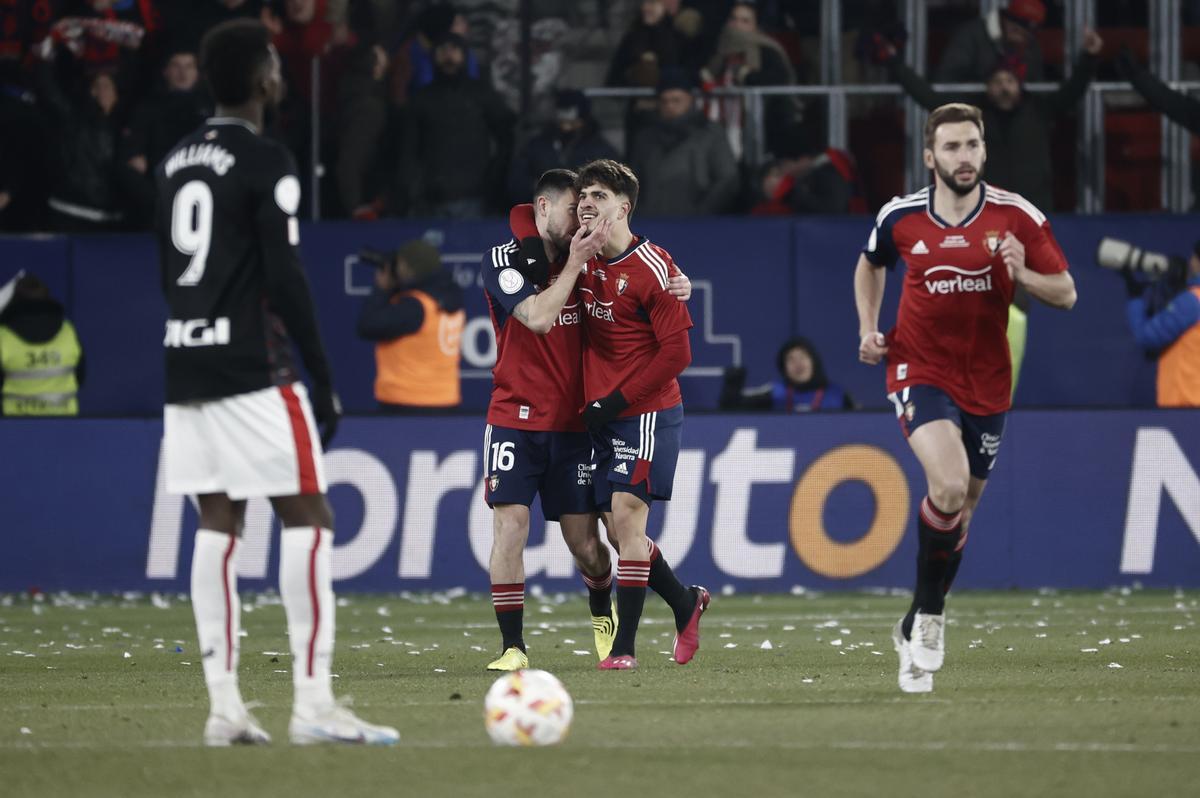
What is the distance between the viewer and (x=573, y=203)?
31.1ft

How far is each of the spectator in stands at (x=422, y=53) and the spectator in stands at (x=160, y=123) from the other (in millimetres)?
1669

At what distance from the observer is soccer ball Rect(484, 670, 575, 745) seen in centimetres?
655

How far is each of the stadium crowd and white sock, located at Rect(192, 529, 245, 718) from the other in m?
10.8

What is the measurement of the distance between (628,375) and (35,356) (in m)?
8.83

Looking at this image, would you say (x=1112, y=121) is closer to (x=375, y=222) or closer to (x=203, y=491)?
(x=375, y=222)

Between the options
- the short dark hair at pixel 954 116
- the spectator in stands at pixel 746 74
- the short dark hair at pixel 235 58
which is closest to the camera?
the short dark hair at pixel 235 58

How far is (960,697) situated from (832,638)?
3.22m

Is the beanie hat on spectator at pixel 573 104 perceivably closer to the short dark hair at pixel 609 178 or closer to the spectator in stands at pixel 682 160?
the spectator in stands at pixel 682 160

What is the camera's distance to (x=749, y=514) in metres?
14.8

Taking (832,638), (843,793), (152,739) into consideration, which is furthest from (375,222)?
(843,793)

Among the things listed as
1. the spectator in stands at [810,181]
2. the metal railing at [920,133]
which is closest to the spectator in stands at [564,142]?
the metal railing at [920,133]

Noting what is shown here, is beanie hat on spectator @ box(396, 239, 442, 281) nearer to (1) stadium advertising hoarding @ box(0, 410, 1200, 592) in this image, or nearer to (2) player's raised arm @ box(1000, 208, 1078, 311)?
(1) stadium advertising hoarding @ box(0, 410, 1200, 592)

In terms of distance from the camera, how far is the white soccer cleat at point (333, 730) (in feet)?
21.3

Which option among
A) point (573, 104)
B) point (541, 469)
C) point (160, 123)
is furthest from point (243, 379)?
point (160, 123)
